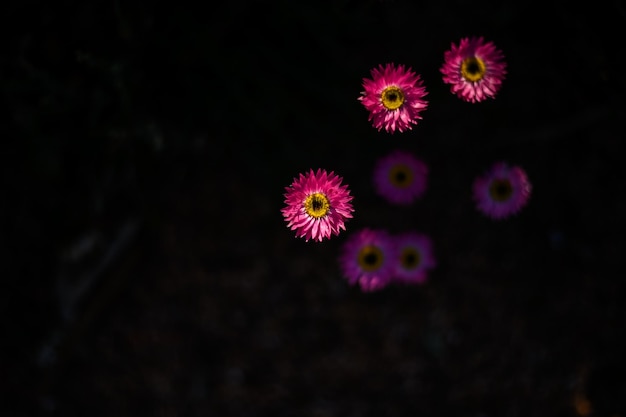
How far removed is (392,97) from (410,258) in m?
0.98

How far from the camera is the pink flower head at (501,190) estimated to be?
1.93 meters

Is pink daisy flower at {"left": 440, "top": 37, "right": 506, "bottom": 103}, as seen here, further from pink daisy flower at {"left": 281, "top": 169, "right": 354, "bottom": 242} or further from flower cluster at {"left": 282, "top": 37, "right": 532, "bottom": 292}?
pink daisy flower at {"left": 281, "top": 169, "right": 354, "bottom": 242}

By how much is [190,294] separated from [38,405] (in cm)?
90

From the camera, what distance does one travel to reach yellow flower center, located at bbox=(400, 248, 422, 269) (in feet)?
7.49

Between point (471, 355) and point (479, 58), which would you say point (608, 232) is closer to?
point (471, 355)

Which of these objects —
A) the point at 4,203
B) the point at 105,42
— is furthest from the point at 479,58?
the point at 4,203

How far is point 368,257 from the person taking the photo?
209 centimetres

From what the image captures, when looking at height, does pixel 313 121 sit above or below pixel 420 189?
above

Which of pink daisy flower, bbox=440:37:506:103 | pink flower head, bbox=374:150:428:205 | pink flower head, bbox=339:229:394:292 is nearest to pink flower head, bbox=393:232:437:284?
pink flower head, bbox=339:229:394:292

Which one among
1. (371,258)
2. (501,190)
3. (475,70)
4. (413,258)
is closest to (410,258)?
(413,258)

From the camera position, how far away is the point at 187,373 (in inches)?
106

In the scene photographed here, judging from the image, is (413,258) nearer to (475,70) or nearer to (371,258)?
(371,258)

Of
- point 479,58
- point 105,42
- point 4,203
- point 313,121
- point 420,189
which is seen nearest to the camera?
point 479,58

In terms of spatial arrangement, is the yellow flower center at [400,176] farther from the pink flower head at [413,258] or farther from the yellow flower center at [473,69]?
the yellow flower center at [473,69]
